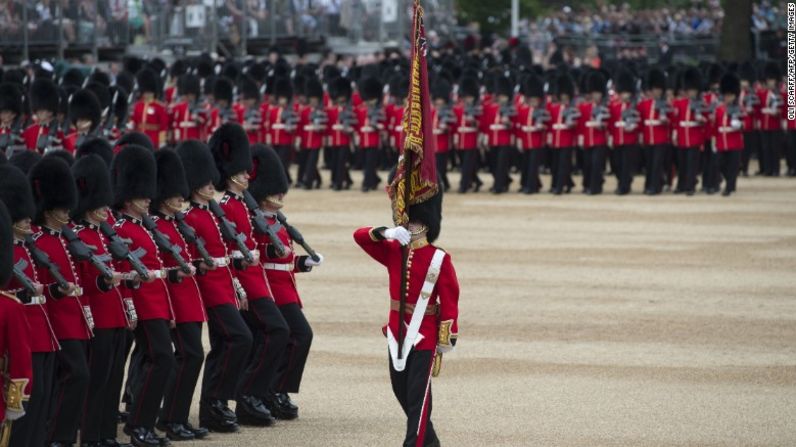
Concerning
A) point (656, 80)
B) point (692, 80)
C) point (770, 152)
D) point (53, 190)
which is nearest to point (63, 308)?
point (53, 190)

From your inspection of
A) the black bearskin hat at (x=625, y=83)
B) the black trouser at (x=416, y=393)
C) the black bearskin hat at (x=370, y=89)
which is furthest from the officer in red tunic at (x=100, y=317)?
the black bearskin hat at (x=370, y=89)

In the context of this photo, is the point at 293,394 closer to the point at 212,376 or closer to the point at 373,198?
the point at 212,376

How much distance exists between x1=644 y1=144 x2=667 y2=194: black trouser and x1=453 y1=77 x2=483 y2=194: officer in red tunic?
2.21m

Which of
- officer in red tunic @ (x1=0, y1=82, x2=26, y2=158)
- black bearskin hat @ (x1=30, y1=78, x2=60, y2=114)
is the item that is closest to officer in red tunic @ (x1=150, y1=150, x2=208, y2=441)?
officer in red tunic @ (x1=0, y1=82, x2=26, y2=158)

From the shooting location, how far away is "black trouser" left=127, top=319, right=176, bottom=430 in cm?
769

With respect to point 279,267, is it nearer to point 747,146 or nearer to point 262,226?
point 262,226

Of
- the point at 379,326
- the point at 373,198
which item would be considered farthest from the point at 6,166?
the point at 373,198

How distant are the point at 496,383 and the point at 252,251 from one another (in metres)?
1.80

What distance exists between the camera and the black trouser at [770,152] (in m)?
23.3

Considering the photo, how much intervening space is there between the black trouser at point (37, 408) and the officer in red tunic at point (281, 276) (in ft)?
5.58

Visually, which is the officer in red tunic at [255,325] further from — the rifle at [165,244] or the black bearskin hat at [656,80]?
the black bearskin hat at [656,80]

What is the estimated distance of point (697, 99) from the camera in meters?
21.3

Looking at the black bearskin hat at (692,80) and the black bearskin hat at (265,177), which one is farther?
the black bearskin hat at (692,80)

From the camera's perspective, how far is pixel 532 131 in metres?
21.5
